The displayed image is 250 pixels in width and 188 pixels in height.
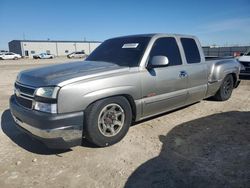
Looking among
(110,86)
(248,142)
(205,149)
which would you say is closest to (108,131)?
(110,86)

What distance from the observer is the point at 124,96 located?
3.95 metres

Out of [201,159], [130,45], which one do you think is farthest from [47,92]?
[201,159]

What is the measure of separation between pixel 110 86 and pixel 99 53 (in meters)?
1.64

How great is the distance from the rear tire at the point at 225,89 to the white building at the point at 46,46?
74568 millimetres

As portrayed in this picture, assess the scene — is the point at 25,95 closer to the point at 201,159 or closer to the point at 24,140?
the point at 24,140

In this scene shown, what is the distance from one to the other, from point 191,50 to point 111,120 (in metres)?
2.67

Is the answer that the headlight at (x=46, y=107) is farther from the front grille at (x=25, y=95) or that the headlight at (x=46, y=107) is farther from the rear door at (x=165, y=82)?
the rear door at (x=165, y=82)

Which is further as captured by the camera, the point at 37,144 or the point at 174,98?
the point at 174,98

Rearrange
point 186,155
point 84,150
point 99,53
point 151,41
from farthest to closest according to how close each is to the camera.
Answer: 1. point 99,53
2. point 151,41
3. point 84,150
4. point 186,155

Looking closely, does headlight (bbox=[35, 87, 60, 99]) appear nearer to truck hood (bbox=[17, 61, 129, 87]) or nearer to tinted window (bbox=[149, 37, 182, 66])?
truck hood (bbox=[17, 61, 129, 87])

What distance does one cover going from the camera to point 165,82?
445 centimetres

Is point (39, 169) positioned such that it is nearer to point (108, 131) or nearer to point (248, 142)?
point (108, 131)

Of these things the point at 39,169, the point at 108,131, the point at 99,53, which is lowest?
the point at 39,169

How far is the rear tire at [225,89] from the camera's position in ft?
21.4
